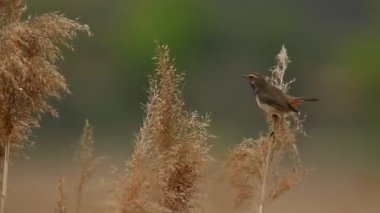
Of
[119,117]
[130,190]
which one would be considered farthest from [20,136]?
[119,117]

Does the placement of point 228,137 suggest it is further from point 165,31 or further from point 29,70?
point 165,31

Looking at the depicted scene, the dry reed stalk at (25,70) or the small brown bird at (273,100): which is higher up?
the small brown bird at (273,100)

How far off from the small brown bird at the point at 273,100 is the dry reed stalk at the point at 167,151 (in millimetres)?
357

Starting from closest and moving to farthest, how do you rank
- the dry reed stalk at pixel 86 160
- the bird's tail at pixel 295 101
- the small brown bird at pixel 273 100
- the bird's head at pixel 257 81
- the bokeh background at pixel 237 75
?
the dry reed stalk at pixel 86 160 < the small brown bird at pixel 273 100 < the bird's tail at pixel 295 101 < the bird's head at pixel 257 81 < the bokeh background at pixel 237 75

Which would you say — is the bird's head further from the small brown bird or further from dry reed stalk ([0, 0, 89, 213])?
dry reed stalk ([0, 0, 89, 213])

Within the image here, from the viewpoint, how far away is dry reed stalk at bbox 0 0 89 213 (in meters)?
6.09

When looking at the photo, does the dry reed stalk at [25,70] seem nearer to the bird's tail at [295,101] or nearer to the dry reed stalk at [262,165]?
the dry reed stalk at [262,165]

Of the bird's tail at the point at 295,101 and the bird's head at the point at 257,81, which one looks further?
the bird's head at the point at 257,81

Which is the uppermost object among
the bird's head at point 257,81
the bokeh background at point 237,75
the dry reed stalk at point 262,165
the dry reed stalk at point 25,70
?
the bokeh background at point 237,75

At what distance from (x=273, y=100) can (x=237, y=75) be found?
22.3 metres

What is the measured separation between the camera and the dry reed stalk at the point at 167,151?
5844 mm

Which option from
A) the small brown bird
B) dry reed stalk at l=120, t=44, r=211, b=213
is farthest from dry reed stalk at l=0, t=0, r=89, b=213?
the small brown bird

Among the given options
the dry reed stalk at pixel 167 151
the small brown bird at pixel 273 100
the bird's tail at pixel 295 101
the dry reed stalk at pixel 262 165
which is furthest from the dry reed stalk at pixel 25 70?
the bird's tail at pixel 295 101

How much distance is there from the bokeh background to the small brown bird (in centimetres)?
1292
